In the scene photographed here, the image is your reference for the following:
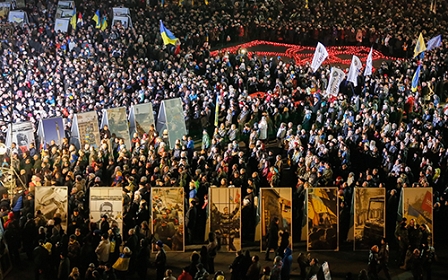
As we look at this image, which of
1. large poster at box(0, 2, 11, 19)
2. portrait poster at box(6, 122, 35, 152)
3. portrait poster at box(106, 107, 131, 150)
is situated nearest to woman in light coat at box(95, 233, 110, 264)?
portrait poster at box(6, 122, 35, 152)

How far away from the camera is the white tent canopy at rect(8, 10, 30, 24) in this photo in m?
39.2

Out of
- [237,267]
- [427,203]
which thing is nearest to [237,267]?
[237,267]

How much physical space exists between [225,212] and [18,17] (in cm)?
2385

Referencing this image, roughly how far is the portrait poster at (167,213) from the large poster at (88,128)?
7650 mm

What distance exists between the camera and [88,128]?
88.4ft

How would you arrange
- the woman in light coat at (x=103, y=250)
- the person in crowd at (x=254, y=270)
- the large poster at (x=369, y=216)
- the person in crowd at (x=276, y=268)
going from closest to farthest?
the person in crowd at (x=254, y=270), the person in crowd at (x=276, y=268), the woman in light coat at (x=103, y=250), the large poster at (x=369, y=216)

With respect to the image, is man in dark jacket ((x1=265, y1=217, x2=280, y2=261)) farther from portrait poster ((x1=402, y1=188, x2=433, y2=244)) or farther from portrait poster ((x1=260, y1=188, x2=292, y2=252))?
portrait poster ((x1=402, y1=188, x2=433, y2=244))

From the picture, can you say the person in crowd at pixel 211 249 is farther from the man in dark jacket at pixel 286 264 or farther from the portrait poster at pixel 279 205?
the portrait poster at pixel 279 205

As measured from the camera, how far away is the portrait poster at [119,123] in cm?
2720

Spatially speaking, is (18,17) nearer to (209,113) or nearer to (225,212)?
(209,113)

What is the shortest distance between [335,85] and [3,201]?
1388 centimetres

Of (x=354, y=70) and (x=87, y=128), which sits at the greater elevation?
(x=354, y=70)

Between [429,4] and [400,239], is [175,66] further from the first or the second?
[429,4]

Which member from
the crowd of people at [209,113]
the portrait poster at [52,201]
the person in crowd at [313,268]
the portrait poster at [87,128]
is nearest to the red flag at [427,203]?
the crowd of people at [209,113]
